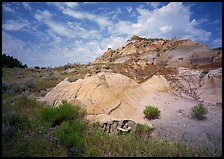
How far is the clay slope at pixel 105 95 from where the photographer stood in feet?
27.8

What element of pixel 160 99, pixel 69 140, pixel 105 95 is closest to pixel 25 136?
pixel 69 140

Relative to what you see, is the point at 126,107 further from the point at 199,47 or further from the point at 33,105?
the point at 199,47

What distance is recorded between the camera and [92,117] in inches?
299

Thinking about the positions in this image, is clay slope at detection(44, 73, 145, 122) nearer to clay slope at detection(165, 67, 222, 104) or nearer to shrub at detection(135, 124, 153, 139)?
shrub at detection(135, 124, 153, 139)

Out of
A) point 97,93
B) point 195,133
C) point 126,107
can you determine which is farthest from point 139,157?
point 97,93

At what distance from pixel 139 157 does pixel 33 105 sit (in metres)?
5.41

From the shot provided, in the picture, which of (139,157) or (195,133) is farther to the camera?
(195,133)

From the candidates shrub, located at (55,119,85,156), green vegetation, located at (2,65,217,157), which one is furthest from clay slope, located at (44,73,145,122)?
shrub, located at (55,119,85,156)

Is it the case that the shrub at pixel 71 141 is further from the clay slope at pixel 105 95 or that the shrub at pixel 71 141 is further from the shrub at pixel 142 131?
the clay slope at pixel 105 95

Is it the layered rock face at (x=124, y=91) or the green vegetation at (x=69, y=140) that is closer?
the green vegetation at (x=69, y=140)

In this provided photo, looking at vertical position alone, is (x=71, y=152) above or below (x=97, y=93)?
below

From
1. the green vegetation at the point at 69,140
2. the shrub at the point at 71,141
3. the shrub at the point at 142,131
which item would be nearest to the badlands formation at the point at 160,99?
the shrub at the point at 142,131

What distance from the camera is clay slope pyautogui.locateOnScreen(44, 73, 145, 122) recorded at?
848cm

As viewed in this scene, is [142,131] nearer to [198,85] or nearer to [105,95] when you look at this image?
[105,95]
